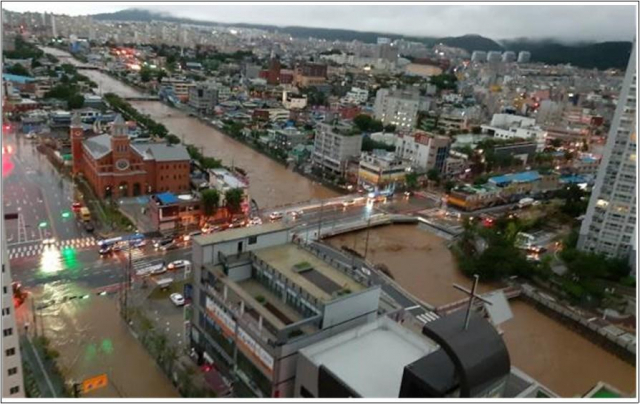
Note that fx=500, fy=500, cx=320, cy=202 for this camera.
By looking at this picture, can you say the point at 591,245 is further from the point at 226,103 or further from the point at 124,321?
the point at 226,103

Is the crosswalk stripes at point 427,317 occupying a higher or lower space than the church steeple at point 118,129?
lower

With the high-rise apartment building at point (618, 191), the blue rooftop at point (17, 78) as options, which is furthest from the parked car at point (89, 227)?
the blue rooftop at point (17, 78)

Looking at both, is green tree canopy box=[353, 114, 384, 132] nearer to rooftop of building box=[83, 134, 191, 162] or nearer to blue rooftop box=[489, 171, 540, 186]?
blue rooftop box=[489, 171, 540, 186]

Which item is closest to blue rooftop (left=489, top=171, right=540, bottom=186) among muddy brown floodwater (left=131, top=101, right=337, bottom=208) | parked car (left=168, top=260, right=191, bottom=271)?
muddy brown floodwater (left=131, top=101, right=337, bottom=208)

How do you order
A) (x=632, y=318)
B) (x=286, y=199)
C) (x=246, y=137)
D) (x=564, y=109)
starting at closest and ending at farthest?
(x=632, y=318)
(x=286, y=199)
(x=246, y=137)
(x=564, y=109)

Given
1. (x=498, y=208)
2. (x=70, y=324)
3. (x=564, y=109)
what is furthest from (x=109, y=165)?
(x=564, y=109)

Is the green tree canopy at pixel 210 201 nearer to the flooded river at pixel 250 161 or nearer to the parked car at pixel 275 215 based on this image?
the parked car at pixel 275 215
